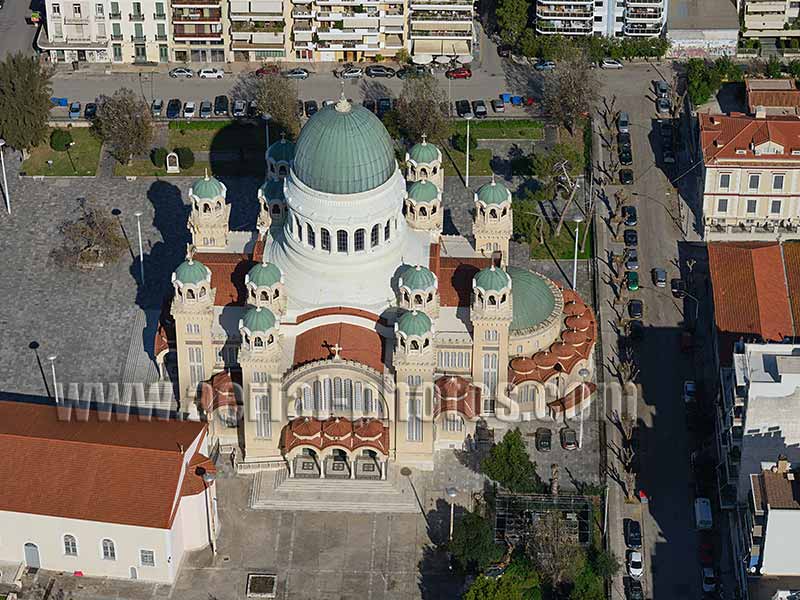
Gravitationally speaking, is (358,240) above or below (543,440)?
above

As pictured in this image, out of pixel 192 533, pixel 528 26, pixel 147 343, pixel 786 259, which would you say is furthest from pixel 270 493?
pixel 528 26

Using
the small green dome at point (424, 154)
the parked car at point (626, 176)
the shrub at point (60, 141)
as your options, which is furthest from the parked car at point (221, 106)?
the parked car at point (626, 176)

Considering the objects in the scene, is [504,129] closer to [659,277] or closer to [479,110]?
[479,110]

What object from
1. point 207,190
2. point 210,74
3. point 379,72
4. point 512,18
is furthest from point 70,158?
point 512,18

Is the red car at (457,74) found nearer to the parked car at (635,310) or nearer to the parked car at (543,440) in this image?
the parked car at (635,310)

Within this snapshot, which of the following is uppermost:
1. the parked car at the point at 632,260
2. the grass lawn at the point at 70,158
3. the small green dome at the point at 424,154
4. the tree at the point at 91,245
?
the small green dome at the point at 424,154

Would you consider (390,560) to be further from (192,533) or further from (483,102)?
(483,102)

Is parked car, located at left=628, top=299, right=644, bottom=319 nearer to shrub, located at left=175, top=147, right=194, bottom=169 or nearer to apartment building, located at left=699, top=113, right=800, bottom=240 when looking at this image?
apartment building, located at left=699, top=113, right=800, bottom=240
